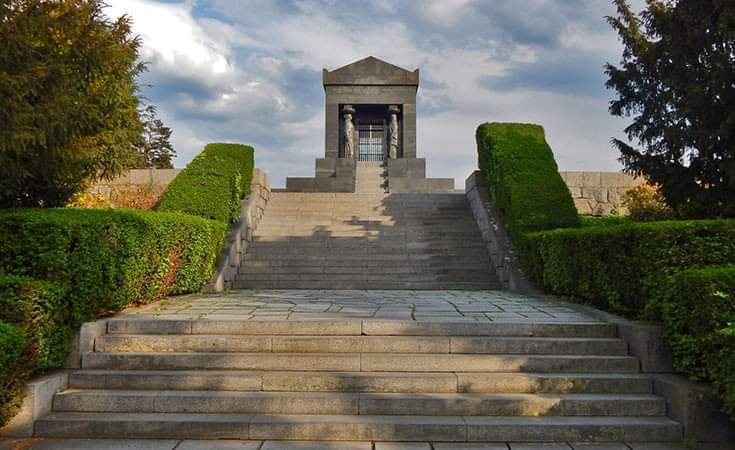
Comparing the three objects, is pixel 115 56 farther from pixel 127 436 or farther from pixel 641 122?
pixel 641 122

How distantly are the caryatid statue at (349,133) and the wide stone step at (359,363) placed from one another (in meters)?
16.7

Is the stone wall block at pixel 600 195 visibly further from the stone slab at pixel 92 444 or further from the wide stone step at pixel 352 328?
the stone slab at pixel 92 444

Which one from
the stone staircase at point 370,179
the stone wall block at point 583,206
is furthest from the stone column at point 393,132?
the stone wall block at point 583,206

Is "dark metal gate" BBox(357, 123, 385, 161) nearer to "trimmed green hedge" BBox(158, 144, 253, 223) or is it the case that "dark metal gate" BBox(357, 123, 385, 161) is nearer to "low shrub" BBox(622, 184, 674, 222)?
"low shrub" BBox(622, 184, 674, 222)

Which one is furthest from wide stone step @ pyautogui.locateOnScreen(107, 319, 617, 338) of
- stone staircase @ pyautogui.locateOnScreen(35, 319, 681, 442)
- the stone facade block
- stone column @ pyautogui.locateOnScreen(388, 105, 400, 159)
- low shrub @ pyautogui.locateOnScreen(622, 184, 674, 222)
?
stone column @ pyautogui.locateOnScreen(388, 105, 400, 159)

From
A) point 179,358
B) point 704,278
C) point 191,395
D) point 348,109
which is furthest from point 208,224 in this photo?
point 348,109

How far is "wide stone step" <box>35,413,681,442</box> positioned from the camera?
355cm

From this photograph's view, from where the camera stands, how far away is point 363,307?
592cm

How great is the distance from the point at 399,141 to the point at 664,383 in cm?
1801

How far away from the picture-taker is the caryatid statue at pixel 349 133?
2050 cm

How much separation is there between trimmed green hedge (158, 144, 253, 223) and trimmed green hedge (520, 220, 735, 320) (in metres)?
5.68

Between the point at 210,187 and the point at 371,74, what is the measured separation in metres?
13.7

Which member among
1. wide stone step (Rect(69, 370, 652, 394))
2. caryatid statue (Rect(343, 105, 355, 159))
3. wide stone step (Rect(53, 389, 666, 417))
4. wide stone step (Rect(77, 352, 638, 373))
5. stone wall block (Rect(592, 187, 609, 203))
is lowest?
wide stone step (Rect(53, 389, 666, 417))

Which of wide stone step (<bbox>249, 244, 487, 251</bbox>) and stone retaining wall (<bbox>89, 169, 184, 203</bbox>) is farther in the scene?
stone retaining wall (<bbox>89, 169, 184, 203</bbox>)
